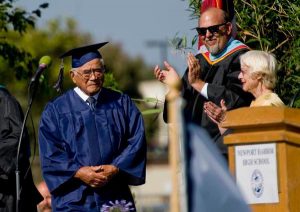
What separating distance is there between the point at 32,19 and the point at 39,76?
16.8 feet

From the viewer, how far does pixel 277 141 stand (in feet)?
28.7

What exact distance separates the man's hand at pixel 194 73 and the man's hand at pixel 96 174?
944mm

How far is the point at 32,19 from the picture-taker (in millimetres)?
15906

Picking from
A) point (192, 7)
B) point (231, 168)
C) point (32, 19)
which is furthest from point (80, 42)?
point (231, 168)

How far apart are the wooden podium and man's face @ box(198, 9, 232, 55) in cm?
165

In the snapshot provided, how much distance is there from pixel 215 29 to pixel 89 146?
4.56 feet

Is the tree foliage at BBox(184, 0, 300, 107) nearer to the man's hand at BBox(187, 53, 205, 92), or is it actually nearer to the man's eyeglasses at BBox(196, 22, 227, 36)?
the man's eyeglasses at BBox(196, 22, 227, 36)

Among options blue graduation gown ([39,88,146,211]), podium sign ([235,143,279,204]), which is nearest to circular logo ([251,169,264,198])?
podium sign ([235,143,279,204])

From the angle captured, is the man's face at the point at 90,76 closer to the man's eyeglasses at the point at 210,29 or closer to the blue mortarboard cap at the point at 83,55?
the blue mortarboard cap at the point at 83,55

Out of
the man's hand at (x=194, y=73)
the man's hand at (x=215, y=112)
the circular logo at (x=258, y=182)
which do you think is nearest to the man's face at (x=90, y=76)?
the man's hand at (x=194, y=73)

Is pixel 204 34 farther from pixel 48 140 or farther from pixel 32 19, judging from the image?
pixel 32 19

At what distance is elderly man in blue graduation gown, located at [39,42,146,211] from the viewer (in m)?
10.6

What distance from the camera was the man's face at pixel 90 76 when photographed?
10690mm

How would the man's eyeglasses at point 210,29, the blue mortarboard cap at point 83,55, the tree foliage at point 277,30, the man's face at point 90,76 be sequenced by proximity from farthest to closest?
the tree foliage at point 277,30 → the blue mortarboard cap at point 83,55 → the man's face at point 90,76 → the man's eyeglasses at point 210,29
